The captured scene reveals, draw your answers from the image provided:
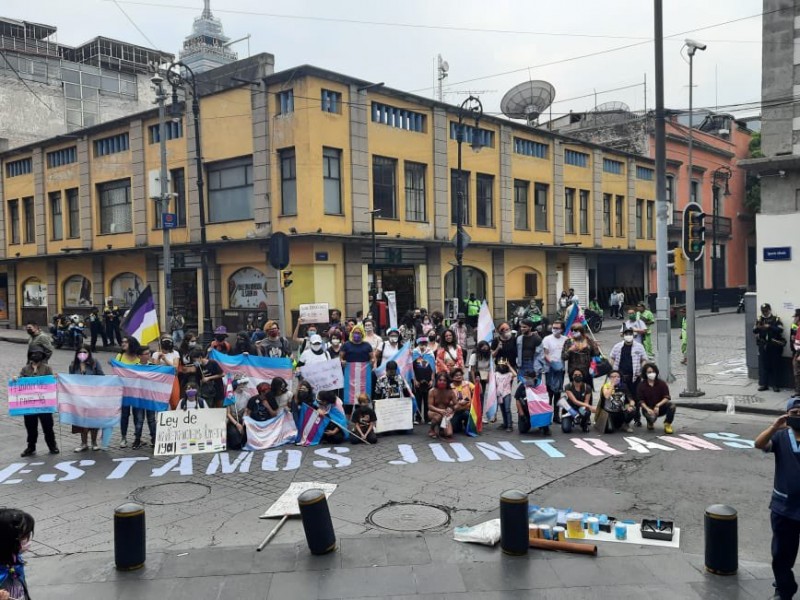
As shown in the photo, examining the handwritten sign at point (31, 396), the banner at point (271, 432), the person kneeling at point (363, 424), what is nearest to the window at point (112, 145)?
the handwritten sign at point (31, 396)

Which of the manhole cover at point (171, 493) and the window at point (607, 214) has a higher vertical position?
the window at point (607, 214)

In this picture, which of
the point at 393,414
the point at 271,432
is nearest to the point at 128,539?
the point at 271,432

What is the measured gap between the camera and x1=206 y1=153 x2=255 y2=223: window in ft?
85.4

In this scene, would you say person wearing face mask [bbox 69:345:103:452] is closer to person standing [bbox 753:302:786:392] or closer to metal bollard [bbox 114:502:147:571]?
metal bollard [bbox 114:502:147:571]

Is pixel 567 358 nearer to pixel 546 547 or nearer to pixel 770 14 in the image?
pixel 546 547

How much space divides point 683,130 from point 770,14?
1253 inches

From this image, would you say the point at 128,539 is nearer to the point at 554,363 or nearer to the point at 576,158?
the point at 554,363

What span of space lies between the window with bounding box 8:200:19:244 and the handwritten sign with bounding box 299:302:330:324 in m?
24.5

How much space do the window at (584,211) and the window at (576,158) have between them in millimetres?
1589

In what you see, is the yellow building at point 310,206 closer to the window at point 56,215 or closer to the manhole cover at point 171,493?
the window at point 56,215

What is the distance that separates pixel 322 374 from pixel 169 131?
67.7ft

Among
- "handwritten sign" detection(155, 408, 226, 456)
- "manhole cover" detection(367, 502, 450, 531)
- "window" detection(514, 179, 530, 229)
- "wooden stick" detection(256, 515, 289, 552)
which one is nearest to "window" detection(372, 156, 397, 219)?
"window" detection(514, 179, 530, 229)

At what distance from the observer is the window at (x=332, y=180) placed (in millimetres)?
24484

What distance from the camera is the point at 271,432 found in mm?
10695
